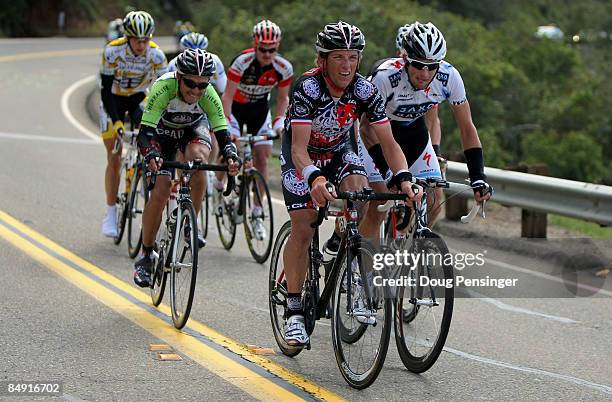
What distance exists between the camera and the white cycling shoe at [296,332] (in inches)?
270

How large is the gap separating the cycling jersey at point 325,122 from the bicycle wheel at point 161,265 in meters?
1.62

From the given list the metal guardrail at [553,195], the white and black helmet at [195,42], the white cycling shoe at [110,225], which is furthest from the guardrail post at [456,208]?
the white cycling shoe at [110,225]

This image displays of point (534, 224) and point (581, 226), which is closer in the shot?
point (534, 224)

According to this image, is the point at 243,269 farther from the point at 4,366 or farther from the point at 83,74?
the point at 83,74

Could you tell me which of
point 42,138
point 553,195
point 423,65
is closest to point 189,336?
point 423,65

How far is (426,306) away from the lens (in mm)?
6965

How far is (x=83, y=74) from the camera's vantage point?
111ft

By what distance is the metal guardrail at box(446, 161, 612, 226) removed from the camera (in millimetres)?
10523

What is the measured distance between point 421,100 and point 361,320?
85.9 inches

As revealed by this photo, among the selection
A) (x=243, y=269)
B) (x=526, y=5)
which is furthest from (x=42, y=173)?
(x=526, y=5)

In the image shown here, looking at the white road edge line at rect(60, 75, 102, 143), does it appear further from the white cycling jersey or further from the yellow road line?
the white cycling jersey

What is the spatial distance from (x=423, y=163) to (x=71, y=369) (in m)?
Result: 2.98

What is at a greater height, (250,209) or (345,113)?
(345,113)

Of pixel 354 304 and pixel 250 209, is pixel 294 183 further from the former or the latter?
pixel 250 209
